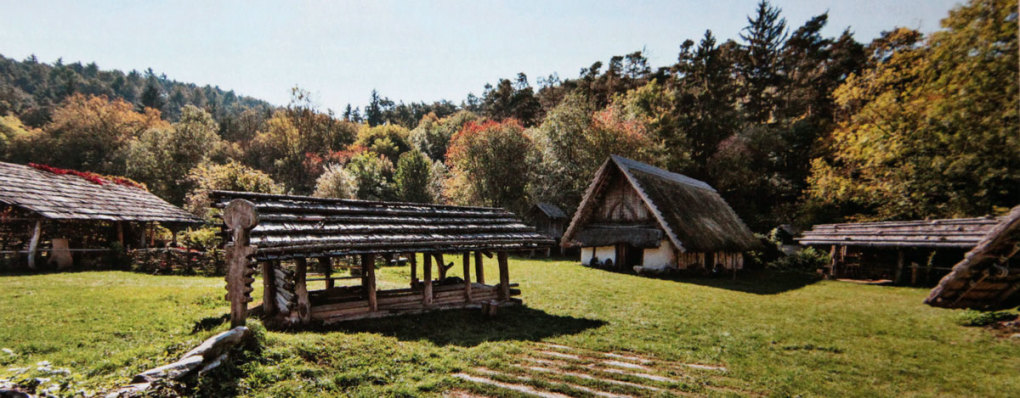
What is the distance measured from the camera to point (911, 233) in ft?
62.1

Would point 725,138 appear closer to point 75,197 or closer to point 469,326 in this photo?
point 469,326

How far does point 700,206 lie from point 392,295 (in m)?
20.4

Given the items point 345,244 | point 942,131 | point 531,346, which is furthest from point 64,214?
point 942,131

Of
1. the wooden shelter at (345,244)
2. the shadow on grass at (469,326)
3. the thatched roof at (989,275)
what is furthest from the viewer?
the shadow on grass at (469,326)

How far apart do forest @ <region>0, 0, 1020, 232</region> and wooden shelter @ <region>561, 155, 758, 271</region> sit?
9584 millimetres

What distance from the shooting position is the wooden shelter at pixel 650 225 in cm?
2089

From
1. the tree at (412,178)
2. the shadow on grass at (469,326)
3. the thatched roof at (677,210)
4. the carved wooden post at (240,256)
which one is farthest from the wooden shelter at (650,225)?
the tree at (412,178)

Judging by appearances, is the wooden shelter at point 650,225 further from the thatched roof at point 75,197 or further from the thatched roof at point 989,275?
the thatched roof at point 75,197

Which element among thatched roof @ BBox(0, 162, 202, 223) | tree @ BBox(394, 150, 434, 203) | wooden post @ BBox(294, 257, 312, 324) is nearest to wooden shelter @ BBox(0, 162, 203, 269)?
thatched roof @ BBox(0, 162, 202, 223)

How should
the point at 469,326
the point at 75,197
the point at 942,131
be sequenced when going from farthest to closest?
1. the point at 942,131
2. the point at 75,197
3. the point at 469,326

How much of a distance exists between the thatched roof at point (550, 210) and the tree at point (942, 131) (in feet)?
62.5

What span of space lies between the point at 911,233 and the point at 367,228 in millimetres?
24797

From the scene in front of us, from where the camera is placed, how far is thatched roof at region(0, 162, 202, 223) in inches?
688

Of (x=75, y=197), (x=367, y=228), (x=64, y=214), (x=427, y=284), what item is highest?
(x=75, y=197)
